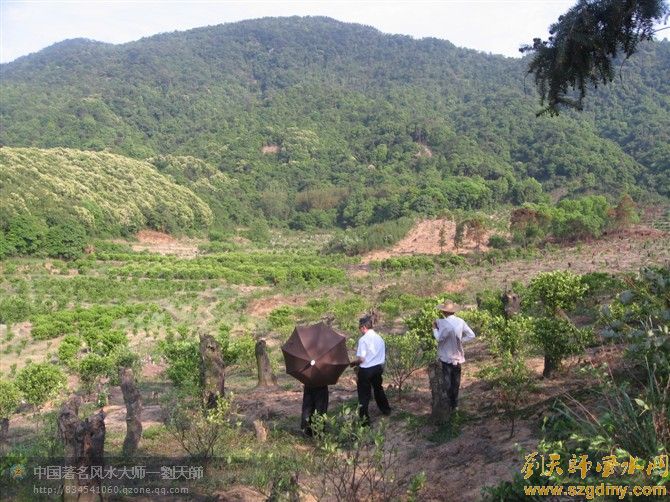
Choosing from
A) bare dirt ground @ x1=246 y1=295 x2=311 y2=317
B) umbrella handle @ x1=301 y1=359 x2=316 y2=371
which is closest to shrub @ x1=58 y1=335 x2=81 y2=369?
bare dirt ground @ x1=246 y1=295 x2=311 y2=317

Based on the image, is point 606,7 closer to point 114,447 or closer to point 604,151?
point 114,447

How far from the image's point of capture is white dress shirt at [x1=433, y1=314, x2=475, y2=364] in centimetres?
551

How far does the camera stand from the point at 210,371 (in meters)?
6.54

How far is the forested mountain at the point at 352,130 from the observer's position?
69.2m

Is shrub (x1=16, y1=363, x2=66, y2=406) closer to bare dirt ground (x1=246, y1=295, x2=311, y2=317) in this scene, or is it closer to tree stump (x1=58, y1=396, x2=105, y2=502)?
tree stump (x1=58, y1=396, x2=105, y2=502)

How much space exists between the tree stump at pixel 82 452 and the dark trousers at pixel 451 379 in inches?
131

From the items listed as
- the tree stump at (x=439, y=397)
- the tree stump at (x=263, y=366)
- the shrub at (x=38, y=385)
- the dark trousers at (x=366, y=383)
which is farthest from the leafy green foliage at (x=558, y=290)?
the shrub at (x=38, y=385)

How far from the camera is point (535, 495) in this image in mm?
2867

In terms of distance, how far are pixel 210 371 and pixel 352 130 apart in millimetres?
98047

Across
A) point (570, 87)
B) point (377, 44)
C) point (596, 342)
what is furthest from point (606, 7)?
point (377, 44)

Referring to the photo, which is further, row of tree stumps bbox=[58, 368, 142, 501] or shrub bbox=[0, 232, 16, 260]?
shrub bbox=[0, 232, 16, 260]

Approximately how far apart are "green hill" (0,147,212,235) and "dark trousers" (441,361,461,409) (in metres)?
37.2

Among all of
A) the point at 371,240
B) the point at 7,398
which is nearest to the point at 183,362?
the point at 7,398

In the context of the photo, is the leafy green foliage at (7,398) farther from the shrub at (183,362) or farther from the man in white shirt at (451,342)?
the man in white shirt at (451,342)
